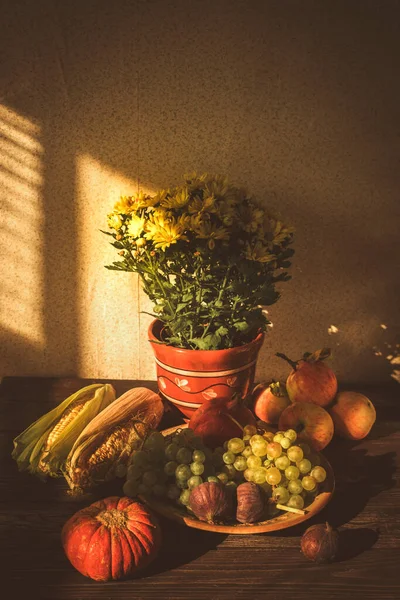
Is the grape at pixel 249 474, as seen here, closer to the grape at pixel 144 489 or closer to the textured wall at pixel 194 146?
the grape at pixel 144 489

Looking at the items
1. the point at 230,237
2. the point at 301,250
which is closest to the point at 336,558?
the point at 230,237

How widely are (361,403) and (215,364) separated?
44 centimetres

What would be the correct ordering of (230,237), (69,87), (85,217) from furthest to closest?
(85,217)
(69,87)
(230,237)

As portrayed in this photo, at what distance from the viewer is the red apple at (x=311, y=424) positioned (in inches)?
57.9

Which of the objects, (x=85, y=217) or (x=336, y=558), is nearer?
(x=336, y=558)

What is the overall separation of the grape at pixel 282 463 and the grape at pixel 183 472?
0.20 m

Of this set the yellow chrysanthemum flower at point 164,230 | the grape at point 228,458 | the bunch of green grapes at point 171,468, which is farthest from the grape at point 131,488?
the yellow chrysanthemum flower at point 164,230

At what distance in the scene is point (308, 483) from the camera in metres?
1.25

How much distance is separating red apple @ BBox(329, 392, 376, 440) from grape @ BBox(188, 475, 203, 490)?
21.0 inches

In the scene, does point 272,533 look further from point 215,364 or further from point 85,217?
point 85,217

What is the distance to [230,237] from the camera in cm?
149

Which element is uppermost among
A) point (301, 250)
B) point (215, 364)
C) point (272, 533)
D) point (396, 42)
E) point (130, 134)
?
point (396, 42)

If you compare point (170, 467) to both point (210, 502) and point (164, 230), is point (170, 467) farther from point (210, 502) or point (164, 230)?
point (164, 230)

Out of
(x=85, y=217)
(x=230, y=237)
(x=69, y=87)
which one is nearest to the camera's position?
(x=230, y=237)
